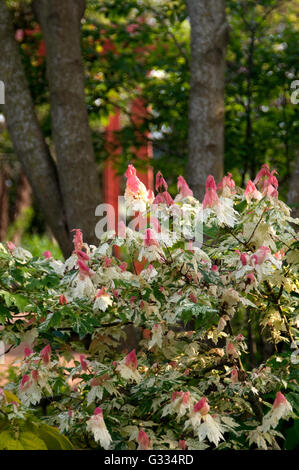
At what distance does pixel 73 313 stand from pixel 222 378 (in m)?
0.78

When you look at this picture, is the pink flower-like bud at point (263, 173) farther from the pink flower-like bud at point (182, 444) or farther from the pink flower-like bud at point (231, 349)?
the pink flower-like bud at point (182, 444)

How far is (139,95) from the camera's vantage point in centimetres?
488

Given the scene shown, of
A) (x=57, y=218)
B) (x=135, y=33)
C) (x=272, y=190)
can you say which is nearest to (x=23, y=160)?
(x=57, y=218)

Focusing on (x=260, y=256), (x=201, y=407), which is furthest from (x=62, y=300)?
(x=260, y=256)

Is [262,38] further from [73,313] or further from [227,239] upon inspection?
[73,313]

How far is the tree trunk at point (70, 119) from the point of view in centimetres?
369

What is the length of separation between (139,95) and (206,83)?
134 centimetres

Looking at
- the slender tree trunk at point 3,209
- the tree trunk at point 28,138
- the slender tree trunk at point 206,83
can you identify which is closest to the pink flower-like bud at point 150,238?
the slender tree trunk at point 206,83

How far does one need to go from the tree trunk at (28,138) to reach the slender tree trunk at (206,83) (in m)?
0.87

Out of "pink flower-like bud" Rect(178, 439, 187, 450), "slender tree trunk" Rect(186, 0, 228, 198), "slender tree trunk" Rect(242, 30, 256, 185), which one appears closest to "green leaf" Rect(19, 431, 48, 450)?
"pink flower-like bud" Rect(178, 439, 187, 450)

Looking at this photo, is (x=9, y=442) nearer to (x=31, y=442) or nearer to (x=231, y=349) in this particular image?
(x=31, y=442)

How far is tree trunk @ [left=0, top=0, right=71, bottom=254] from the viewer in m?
3.82

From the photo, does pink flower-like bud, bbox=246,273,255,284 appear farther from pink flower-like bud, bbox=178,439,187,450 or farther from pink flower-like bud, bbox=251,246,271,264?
pink flower-like bud, bbox=178,439,187,450

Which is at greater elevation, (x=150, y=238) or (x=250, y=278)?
(x=150, y=238)
